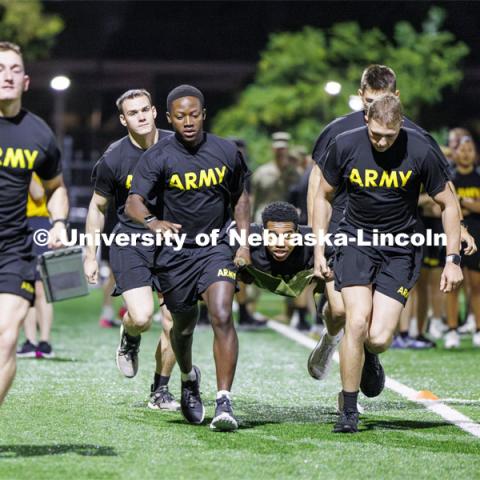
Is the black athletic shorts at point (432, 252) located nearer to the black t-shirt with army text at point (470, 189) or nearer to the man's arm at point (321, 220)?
the black t-shirt with army text at point (470, 189)

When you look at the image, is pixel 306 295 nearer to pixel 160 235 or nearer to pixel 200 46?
pixel 160 235

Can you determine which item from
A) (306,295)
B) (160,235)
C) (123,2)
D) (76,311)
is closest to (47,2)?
(123,2)

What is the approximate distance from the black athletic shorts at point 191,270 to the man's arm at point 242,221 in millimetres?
66

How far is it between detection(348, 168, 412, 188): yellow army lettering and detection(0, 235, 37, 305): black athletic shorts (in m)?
2.23

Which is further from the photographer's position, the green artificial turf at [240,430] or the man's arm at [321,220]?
the man's arm at [321,220]

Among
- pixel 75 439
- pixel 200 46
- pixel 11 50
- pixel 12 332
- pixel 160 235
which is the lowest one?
pixel 75 439

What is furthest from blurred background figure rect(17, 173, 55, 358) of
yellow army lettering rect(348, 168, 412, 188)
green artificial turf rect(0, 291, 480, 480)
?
yellow army lettering rect(348, 168, 412, 188)

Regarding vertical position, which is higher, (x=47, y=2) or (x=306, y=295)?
(x=47, y=2)

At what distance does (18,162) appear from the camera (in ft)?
24.6

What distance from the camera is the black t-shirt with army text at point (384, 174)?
870cm

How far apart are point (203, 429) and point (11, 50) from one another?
272 cm

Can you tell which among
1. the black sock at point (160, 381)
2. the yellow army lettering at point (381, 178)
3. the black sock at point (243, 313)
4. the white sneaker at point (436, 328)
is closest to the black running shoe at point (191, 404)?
the black sock at point (160, 381)

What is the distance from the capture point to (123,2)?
139ft

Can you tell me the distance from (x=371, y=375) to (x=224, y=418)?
149 centimetres
